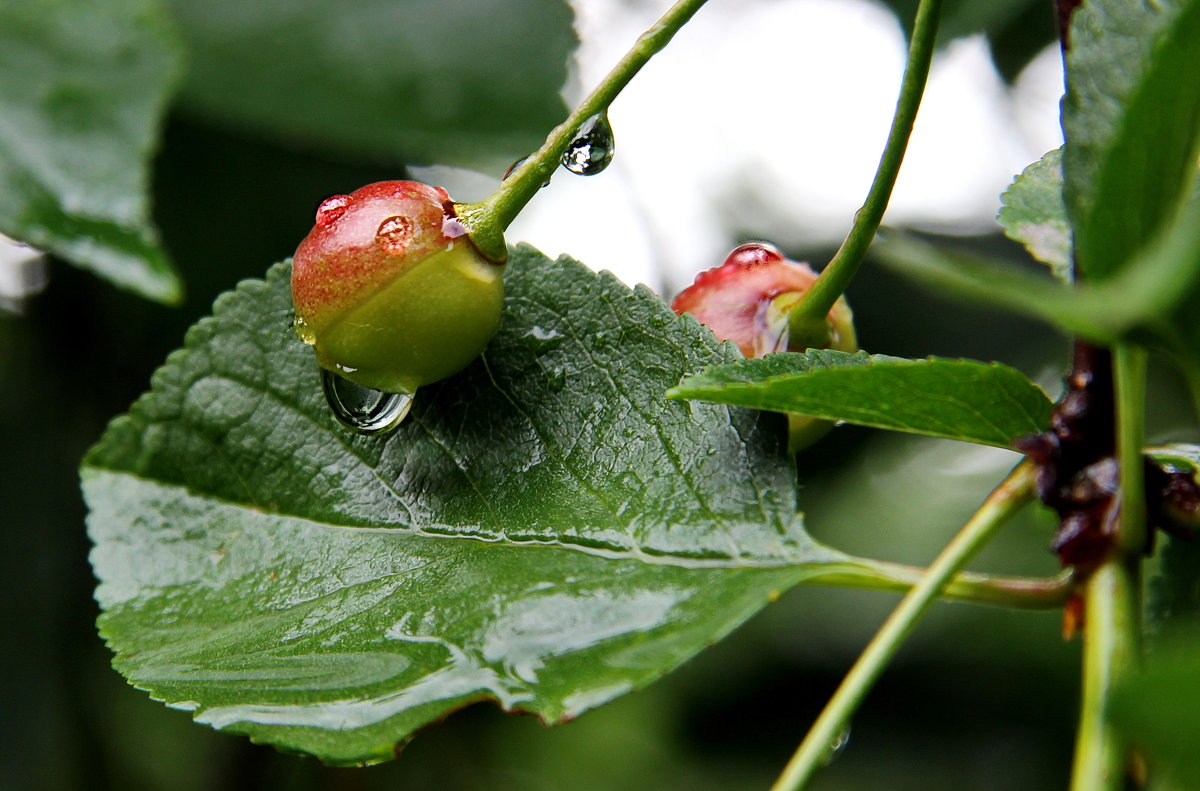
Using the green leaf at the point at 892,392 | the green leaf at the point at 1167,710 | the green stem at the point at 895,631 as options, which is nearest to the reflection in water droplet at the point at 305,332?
the green leaf at the point at 892,392

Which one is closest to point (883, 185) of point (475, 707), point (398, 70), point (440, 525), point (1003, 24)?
point (440, 525)

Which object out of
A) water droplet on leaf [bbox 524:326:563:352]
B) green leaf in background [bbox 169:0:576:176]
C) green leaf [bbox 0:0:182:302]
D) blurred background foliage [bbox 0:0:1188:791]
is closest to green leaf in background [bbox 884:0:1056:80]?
blurred background foliage [bbox 0:0:1188:791]

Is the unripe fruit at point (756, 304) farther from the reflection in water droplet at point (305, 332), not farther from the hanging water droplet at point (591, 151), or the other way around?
the reflection in water droplet at point (305, 332)

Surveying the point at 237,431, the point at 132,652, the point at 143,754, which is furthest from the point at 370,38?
the point at 143,754

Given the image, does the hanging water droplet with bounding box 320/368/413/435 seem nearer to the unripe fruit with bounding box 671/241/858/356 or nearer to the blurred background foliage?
the unripe fruit with bounding box 671/241/858/356

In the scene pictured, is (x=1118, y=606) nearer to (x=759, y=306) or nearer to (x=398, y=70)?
(x=759, y=306)
